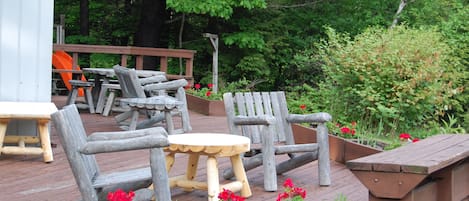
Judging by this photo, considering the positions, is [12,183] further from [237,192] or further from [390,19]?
[390,19]

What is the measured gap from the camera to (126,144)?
3426mm

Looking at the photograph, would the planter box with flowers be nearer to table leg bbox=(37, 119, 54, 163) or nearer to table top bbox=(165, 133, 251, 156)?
table leg bbox=(37, 119, 54, 163)

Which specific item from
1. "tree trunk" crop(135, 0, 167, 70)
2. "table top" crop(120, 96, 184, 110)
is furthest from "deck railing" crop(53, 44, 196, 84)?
"table top" crop(120, 96, 184, 110)

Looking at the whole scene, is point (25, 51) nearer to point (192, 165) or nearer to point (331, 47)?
point (192, 165)

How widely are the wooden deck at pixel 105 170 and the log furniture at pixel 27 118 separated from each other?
4.4 inches

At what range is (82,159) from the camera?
134 inches

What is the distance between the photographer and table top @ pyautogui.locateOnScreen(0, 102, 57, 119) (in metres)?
5.36

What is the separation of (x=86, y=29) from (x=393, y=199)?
14.0 m

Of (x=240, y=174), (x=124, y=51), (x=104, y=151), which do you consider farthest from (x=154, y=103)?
(x=124, y=51)

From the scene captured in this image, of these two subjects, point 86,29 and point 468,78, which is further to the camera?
point 86,29

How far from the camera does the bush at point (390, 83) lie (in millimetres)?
7414

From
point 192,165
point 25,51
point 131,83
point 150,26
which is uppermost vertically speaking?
point 150,26

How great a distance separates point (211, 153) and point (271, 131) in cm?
80

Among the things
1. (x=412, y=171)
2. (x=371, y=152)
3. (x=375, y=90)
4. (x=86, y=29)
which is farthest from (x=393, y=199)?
(x=86, y=29)
